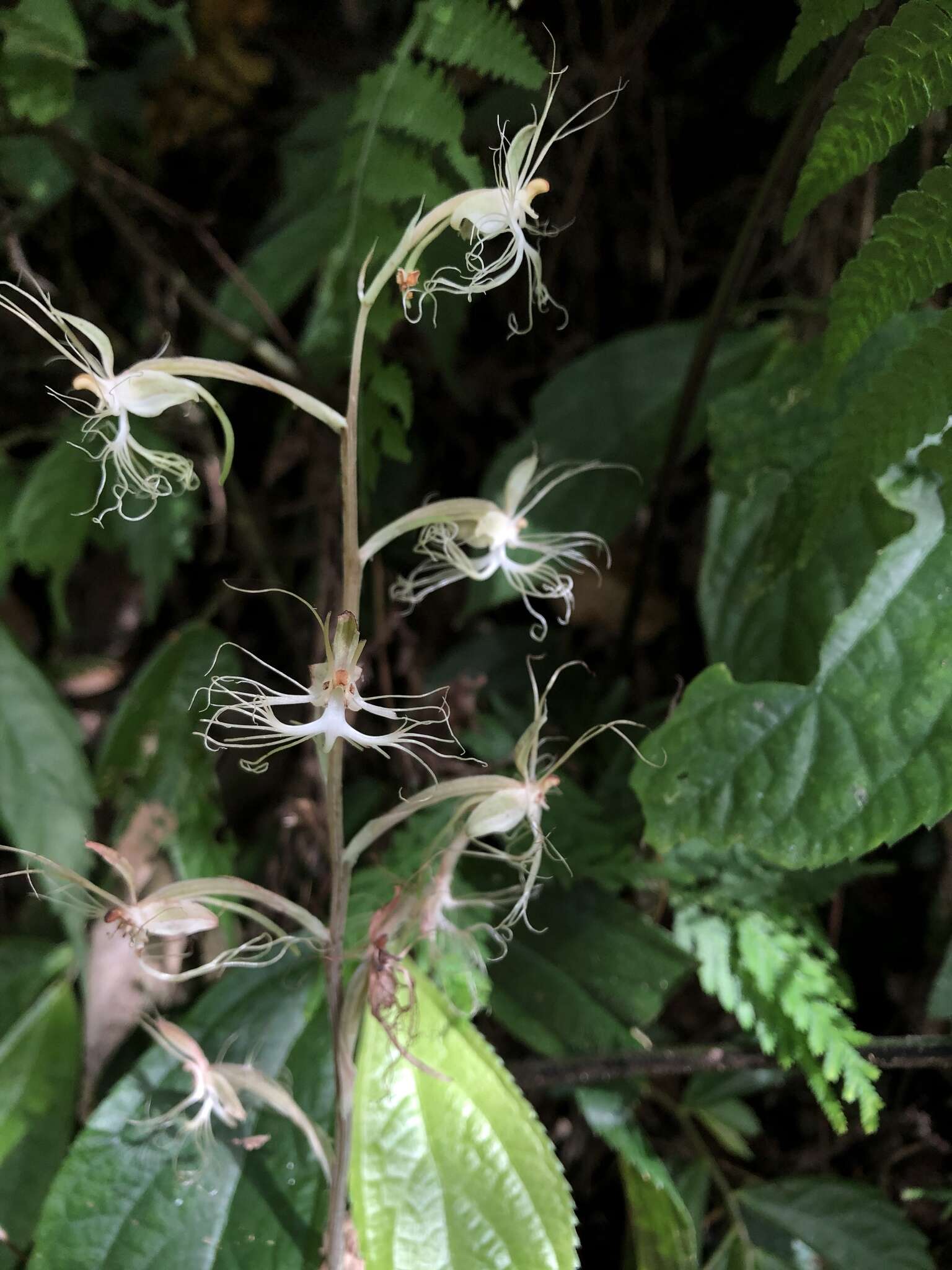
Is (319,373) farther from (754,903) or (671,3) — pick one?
(754,903)

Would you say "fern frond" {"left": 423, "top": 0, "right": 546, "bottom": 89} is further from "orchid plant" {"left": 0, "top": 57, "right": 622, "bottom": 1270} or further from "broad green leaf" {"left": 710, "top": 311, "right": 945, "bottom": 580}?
"broad green leaf" {"left": 710, "top": 311, "right": 945, "bottom": 580}

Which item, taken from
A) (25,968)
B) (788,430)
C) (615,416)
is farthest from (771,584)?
(25,968)

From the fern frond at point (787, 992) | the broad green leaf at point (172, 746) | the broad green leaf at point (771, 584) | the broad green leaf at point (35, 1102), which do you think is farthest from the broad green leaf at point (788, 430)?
the broad green leaf at point (35, 1102)

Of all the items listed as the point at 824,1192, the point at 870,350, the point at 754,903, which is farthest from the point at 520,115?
the point at 824,1192

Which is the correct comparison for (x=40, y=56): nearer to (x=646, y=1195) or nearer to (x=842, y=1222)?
(x=646, y=1195)

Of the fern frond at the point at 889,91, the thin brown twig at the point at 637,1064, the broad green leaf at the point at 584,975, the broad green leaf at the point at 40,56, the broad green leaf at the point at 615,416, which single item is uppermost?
the broad green leaf at the point at 40,56

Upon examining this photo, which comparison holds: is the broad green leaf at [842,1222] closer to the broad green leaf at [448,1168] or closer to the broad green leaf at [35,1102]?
the broad green leaf at [448,1168]

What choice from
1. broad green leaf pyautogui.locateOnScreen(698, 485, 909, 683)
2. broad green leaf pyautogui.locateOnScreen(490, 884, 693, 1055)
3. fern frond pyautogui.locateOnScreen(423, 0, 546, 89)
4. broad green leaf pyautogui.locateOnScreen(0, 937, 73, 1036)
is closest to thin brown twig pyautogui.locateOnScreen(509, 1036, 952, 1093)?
broad green leaf pyautogui.locateOnScreen(490, 884, 693, 1055)
